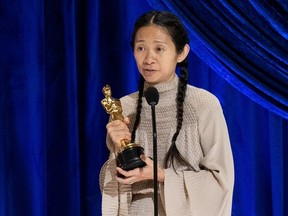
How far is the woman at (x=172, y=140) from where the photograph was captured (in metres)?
1.49

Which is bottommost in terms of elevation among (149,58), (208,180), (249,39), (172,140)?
(208,180)

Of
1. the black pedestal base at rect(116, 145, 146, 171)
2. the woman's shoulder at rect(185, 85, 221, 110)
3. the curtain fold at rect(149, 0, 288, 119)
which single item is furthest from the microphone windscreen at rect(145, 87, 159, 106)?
the curtain fold at rect(149, 0, 288, 119)

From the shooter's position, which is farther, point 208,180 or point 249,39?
point 249,39

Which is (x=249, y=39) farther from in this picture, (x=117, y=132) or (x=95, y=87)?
(x=117, y=132)

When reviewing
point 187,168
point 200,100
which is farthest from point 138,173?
point 200,100

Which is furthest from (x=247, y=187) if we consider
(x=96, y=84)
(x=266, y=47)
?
(x=96, y=84)

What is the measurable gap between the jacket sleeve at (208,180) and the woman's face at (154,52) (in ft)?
0.56

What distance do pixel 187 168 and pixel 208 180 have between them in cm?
7

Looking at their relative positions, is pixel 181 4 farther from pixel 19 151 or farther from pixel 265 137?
pixel 19 151

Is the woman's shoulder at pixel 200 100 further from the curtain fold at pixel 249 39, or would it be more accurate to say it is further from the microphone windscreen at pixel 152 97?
the curtain fold at pixel 249 39

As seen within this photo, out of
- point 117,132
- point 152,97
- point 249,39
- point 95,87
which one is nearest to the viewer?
point 152,97

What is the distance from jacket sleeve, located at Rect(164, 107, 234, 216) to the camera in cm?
148

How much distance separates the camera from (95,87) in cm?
220

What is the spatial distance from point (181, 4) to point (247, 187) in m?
0.73
